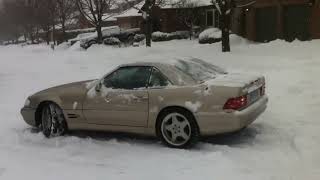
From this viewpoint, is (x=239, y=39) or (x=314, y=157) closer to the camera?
(x=314, y=157)

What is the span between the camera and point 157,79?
868 centimetres

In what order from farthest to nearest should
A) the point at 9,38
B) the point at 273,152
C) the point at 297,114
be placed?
the point at 9,38 < the point at 297,114 < the point at 273,152

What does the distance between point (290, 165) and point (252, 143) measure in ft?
4.52

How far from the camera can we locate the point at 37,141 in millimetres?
9367

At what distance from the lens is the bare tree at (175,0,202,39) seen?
44.2 m

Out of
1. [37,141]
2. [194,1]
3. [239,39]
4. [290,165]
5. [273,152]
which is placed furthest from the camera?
[194,1]

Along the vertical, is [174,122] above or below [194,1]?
below

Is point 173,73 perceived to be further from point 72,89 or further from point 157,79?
point 72,89

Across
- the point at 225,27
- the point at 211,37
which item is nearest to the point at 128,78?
the point at 225,27

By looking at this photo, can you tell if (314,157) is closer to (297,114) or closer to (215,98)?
(215,98)

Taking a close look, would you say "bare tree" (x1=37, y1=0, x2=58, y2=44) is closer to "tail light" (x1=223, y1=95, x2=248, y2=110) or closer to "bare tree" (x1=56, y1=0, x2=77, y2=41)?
"bare tree" (x1=56, y1=0, x2=77, y2=41)

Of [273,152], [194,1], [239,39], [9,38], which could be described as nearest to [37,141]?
[273,152]

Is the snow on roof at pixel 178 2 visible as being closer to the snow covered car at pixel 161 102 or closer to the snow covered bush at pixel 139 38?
the snow covered bush at pixel 139 38

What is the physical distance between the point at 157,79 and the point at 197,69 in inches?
28.7
